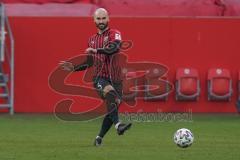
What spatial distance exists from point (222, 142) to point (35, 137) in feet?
10.1

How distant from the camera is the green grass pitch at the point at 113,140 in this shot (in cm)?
1127

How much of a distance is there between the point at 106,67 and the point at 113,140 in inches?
61.2

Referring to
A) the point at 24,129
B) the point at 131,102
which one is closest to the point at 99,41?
the point at 24,129

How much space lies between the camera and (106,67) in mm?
12844

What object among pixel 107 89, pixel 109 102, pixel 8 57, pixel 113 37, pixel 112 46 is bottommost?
pixel 109 102

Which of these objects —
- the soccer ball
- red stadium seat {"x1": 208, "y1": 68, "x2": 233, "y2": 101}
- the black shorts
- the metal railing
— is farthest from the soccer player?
red stadium seat {"x1": 208, "y1": 68, "x2": 233, "y2": 101}

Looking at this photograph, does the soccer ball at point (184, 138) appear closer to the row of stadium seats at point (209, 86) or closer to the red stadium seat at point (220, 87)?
the row of stadium seats at point (209, 86)

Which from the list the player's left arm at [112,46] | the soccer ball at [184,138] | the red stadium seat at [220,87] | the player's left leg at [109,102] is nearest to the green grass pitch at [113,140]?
the soccer ball at [184,138]

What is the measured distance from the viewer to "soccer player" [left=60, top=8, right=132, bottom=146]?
12.6 metres

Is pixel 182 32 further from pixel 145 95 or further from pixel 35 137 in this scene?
pixel 35 137

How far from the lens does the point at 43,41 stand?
2070 cm

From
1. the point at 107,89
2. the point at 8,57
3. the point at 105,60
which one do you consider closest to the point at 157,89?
the point at 8,57

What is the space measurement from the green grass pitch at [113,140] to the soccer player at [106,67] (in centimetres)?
40

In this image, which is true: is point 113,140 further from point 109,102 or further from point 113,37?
point 113,37
